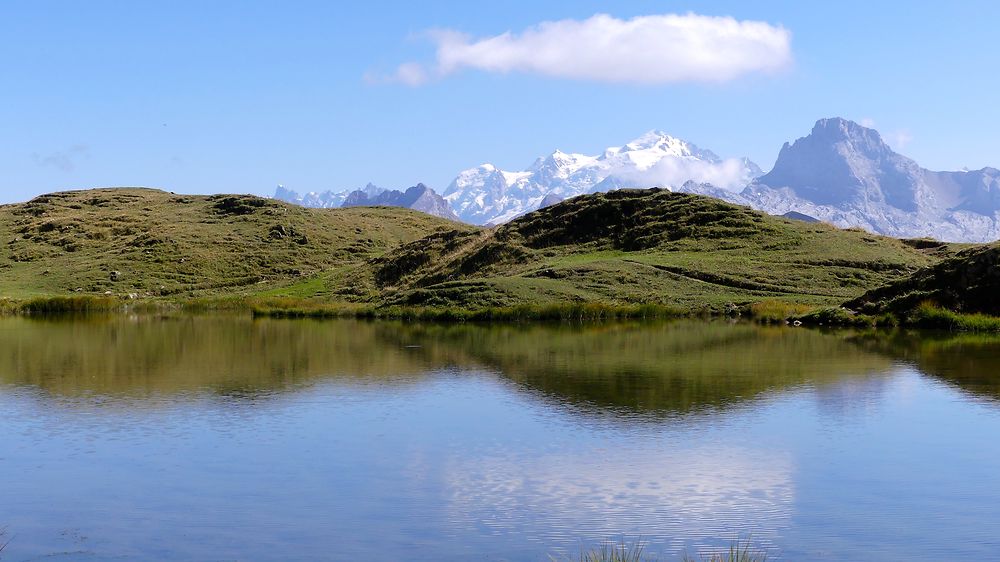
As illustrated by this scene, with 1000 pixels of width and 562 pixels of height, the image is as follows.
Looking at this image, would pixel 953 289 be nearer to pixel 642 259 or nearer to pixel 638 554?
pixel 642 259

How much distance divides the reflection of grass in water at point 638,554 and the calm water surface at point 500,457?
32 centimetres

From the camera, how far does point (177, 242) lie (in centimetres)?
13825

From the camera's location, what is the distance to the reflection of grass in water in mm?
13945

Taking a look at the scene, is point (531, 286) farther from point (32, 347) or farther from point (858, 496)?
point (858, 496)

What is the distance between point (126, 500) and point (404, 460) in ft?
18.9

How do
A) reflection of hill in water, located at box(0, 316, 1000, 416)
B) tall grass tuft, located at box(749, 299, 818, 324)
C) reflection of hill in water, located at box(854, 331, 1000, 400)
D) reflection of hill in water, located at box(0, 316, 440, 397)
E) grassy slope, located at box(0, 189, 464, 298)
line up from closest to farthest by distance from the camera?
1. reflection of hill in water, located at box(0, 316, 1000, 416)
2. reflection of hill in water, located at box(854, 331, 1000, 400)
3. reflection of hill in water, located at box(0, 316, 440, 397)
4. tall grass tuft, located at box(749, 299, 818, 324)
5. grassy slope, located at box(0, 189, 464, 298)

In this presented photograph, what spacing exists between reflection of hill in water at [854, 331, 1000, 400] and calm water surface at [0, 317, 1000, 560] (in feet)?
0.99

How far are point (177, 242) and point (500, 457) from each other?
124303mm

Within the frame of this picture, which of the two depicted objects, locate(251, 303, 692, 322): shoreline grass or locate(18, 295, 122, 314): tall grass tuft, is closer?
locate(251, 303, 692, 322): shoreline grass

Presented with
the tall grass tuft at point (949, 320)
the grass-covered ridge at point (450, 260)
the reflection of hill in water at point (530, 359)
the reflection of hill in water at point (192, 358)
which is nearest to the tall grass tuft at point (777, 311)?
the grass-covered ridge at point (450, 260)

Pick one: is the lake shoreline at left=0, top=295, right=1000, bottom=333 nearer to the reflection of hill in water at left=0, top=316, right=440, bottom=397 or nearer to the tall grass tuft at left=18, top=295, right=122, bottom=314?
the tall grass tuft at left=18, top=295, right=122, bottom=314

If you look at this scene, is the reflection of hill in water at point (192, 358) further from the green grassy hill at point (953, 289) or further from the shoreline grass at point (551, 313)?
the green grassy hill at point (953, 289)

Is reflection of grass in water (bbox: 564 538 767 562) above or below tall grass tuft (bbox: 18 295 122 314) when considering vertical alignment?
below

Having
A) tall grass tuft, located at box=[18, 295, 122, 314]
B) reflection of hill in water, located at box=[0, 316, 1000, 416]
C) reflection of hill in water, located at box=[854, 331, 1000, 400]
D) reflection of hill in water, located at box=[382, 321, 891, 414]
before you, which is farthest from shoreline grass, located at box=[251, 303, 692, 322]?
tall grass tuft, located at box=[18, 295, 122, 314]
